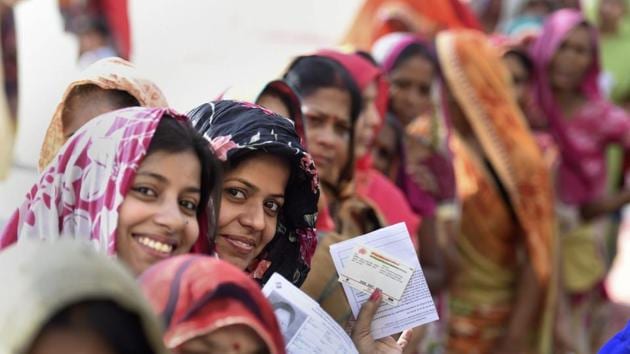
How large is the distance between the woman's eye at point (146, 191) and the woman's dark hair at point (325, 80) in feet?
Result: 5.62

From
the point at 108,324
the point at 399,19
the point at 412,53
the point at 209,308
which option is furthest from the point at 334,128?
the point at 399,19

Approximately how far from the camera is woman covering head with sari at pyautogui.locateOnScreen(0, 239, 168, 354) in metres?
2.07

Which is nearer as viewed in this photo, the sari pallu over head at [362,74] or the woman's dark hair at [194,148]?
the woman's dark hair at [194,148]

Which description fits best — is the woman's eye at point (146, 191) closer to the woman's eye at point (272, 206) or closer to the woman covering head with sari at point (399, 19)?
the woman's eye at point (272, 206)

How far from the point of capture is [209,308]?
2.45 m

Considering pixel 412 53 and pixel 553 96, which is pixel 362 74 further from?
pixel 553 96

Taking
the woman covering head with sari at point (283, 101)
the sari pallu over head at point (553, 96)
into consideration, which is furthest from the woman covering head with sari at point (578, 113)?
the woman covering head with sari at point (283, 101)

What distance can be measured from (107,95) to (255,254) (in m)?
0.59

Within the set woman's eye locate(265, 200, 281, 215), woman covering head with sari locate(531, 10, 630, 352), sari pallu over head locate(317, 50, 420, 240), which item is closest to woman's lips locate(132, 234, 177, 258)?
woman's eye locate(265, 200, 281, 215)

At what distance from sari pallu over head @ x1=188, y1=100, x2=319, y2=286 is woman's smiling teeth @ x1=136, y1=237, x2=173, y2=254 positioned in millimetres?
417

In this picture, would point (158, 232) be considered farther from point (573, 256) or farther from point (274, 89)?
point (573, 256)

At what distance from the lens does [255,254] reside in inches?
136

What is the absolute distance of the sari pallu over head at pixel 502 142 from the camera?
666cm

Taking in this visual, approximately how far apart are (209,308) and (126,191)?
645 mm
